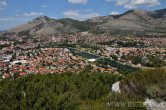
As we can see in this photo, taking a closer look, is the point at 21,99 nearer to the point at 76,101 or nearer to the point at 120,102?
the point at 76,101

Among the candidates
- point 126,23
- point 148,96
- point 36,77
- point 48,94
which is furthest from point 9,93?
point 126,23

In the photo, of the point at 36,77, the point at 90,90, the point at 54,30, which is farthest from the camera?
the point at 54,30

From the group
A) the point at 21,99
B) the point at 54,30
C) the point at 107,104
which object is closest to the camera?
the point at 107,104

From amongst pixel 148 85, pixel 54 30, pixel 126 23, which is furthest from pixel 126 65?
pixel 126 23

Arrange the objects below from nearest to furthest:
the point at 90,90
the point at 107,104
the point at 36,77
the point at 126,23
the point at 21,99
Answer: the point at 107,104 < the point at 21,99 < the point at 90,90 < the point at 36,77 < the point at 126,23

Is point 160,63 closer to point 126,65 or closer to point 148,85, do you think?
point 126,65

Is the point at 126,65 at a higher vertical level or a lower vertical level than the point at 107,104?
lower

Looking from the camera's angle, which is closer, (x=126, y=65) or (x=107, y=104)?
(x=107, y=104)

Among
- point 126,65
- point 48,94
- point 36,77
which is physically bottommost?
point 126,65

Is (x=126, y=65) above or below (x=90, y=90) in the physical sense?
below
